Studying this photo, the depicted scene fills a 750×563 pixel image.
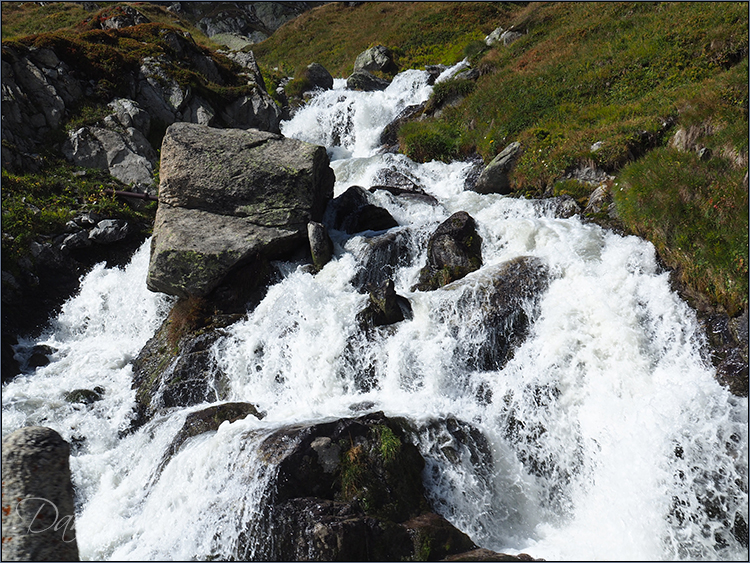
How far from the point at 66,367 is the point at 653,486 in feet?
52.8

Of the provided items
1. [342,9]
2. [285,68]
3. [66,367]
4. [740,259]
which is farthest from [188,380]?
[342,9]

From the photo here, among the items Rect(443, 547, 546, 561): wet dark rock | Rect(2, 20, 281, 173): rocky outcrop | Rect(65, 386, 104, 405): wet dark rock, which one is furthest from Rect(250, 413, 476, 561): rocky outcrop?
Rect(2, 20, 281, 173): rocky outcrop

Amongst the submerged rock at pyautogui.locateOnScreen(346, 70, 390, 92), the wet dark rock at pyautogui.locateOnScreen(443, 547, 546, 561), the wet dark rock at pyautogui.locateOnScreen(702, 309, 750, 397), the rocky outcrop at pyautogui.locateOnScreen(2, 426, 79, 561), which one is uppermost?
the submerged rock at pyautogui.locateOnScreen(346, 70, 390, 92)

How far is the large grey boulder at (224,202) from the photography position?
49.2 ft

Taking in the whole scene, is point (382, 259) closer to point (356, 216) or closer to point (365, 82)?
point (356, 216)

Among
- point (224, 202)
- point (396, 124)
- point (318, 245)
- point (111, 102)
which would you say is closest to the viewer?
point (318, 245)

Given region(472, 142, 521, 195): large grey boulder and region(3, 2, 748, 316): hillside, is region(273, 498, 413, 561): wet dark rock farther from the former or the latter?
region(472, 142, 521, 195): large grey boulder

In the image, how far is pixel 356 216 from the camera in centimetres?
1819

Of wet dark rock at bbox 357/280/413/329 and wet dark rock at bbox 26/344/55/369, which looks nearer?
wet dark rock at bbox 357/280/413/329

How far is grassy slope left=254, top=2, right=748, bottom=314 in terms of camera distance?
11.1 m

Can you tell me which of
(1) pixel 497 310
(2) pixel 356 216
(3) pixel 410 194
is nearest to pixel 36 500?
(1) pixel 497 310

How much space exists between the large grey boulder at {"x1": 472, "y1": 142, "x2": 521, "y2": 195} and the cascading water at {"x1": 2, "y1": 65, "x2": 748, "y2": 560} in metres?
3.00

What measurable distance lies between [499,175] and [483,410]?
37.7 feet

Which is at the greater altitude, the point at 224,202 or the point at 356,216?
the point at 224,202
